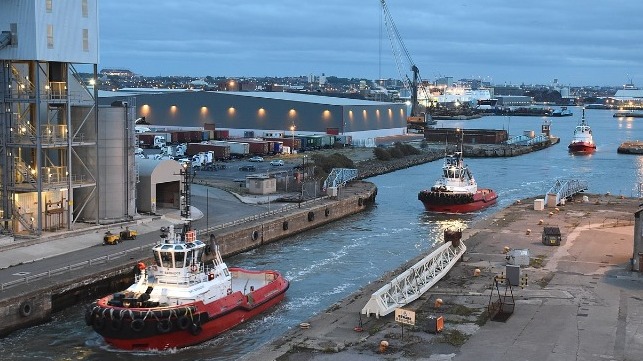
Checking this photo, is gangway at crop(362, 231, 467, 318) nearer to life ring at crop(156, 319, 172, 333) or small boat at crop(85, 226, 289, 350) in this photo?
small boat at crop(85, 226, 289, 350)

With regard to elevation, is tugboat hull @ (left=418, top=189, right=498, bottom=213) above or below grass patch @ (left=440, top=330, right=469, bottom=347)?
below

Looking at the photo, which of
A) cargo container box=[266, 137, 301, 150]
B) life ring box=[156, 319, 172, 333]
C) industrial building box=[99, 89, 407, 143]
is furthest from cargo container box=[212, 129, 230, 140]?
life ring box=[156, 319, 172, 333]

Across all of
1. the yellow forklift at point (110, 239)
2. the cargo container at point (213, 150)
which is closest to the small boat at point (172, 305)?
the yellow forklift at point (110, 239)

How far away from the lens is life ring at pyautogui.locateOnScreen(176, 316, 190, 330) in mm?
22688

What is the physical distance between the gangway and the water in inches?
30.6

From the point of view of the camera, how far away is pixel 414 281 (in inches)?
1009

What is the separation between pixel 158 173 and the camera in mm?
39781

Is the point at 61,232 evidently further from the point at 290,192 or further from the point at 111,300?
the point at 290,192

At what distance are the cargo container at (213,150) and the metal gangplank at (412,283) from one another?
142ft

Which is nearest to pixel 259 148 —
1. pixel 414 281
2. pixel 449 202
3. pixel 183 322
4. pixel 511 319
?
pixel 449 202

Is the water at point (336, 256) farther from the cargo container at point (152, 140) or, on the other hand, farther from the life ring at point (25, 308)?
the cargo container at point (152, 140)

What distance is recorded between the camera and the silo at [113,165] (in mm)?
36438

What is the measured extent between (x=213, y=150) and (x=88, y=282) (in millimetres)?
45245

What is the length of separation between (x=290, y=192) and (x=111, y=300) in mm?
29075
